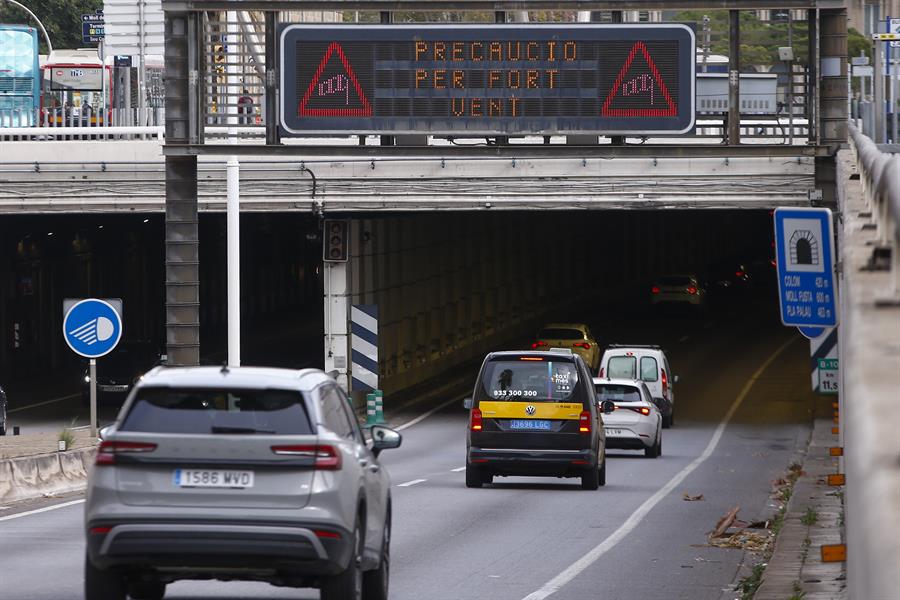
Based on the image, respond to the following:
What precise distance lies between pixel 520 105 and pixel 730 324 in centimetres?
4994

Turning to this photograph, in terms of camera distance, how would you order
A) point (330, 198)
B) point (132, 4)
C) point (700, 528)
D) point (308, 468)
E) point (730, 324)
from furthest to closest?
point (730, 324) < point (132, 4) < point (330, 198) < point (700, 528) < point (308, 468)

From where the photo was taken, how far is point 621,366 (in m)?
41.0

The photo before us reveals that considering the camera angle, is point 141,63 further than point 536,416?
Yes

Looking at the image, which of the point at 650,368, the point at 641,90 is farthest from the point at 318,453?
the point at 650,368

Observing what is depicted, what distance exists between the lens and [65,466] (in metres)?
22.0

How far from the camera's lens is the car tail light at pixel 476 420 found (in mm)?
22719

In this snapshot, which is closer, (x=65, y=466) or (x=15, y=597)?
(x=15, y=597)

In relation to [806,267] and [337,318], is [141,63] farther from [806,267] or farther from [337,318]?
[806,267]

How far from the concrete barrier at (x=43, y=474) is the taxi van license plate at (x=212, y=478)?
10108 mm

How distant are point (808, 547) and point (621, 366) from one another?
1034 inches

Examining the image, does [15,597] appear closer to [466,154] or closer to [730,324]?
[466,154]

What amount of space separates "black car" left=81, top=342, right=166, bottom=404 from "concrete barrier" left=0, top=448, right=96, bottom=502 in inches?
842


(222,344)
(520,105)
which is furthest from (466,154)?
(222,344)

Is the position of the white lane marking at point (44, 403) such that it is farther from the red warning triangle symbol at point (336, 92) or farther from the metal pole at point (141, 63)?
the red warning triangle symbol at point (336, 92)
